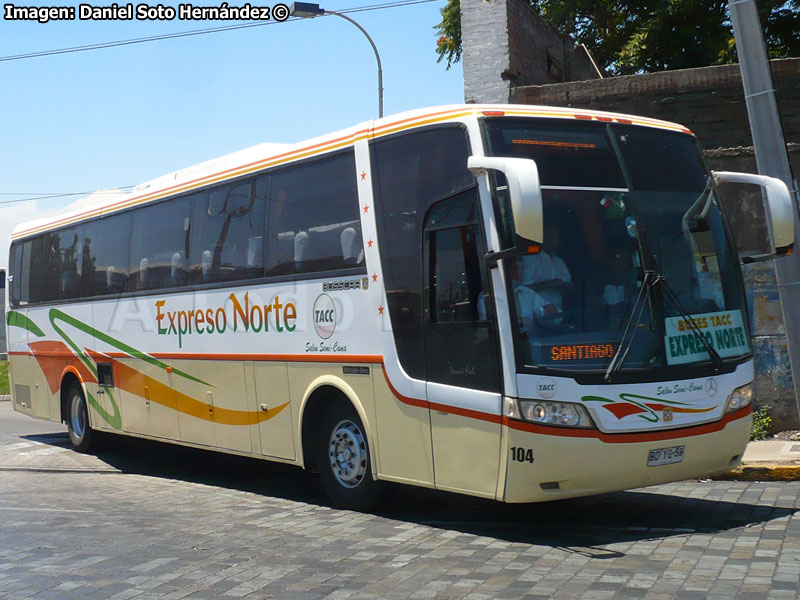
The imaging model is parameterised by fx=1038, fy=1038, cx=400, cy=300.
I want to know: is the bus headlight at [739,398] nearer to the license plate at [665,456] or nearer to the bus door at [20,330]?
the license plate at [665,456]

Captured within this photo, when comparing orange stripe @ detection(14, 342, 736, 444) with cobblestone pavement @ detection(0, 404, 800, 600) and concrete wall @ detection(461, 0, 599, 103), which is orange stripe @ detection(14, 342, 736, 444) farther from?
concrete wall @ detection(461, 0, 599, 103)

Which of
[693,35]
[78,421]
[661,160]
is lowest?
[78,421]

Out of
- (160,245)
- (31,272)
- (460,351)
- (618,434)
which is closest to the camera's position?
(618,434)

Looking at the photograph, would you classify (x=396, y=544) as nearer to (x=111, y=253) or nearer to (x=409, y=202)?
(x=409, y=202)

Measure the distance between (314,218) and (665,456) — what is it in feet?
12.8

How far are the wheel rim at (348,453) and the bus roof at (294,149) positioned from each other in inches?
101

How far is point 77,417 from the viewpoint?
15.2 meters

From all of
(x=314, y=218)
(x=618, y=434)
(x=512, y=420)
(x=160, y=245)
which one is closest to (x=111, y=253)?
(x=160, y=245)

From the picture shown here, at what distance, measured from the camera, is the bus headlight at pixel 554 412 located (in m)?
7.32

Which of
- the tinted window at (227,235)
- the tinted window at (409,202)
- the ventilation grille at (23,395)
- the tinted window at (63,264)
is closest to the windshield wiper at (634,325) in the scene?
the tinted window at (409,202)

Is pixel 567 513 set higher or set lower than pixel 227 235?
lower

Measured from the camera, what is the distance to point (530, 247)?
23.1 feet

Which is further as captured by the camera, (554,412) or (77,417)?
(77,417)

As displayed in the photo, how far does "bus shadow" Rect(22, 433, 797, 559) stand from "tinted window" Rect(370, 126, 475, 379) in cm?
140
